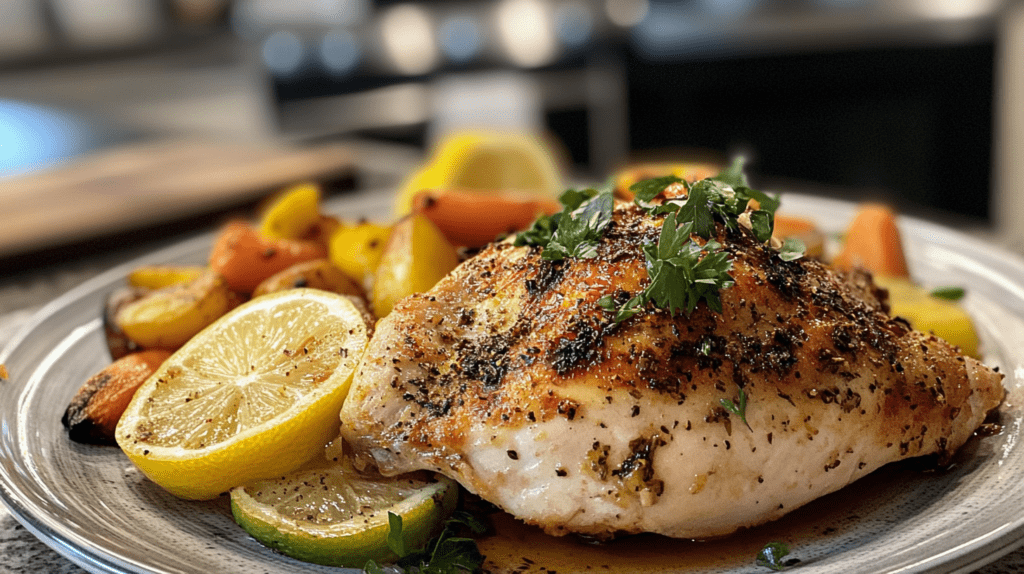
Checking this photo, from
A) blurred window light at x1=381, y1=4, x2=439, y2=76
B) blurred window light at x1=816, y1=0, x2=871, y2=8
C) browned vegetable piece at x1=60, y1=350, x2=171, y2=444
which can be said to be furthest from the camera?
blurred window light at x1=381, y1=4, x2=439, y2=76

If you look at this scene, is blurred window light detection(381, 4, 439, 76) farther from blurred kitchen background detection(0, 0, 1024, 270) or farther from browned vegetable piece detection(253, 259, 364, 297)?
browned vegetable piece detection(253, 259, 364, 297)

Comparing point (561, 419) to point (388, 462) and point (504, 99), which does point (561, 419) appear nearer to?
point (388, 462)

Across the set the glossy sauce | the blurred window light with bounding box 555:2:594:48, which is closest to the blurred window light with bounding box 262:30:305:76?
the blurred window light with bounding box 555:2:594:48

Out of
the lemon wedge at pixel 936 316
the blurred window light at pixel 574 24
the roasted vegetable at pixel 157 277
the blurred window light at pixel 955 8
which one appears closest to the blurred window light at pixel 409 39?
the blurred window light at pixel 574 24

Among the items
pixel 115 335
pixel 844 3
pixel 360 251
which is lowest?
pixel 115 335

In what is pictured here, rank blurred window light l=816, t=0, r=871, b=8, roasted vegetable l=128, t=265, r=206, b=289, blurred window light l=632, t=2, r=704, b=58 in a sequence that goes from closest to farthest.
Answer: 1. roasted vegetable l=128, t=265, r=206, b=289
2. blurred window light l=816, t=0, r=871, b=8
3. blurred window light l=632, t=2, r=704, b=58

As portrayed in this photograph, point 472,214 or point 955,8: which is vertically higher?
point 955,8

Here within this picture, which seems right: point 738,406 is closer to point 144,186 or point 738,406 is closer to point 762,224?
point 762,224

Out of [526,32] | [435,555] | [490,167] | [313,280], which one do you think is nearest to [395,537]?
[435,555]
